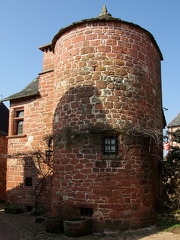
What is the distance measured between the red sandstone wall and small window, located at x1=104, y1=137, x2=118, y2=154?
14.7ft

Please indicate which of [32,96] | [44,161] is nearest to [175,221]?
[44,161]

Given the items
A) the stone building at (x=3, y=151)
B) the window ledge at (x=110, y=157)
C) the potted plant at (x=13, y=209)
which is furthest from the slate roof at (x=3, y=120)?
the window ledge at (x=110, y=157)

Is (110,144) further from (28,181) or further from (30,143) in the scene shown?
(28,181)

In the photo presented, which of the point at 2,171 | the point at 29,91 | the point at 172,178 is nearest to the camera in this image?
the point at 172,178

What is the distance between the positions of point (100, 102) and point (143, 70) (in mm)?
2229

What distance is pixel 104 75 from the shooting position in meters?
9.16

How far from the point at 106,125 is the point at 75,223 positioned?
3172mm

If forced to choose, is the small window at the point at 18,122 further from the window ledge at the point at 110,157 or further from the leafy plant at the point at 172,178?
the leafy plant at the point at 172,178

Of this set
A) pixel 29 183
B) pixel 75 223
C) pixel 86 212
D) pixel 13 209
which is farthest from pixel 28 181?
pixel 75 223

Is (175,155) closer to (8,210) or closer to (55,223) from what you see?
(55,223)

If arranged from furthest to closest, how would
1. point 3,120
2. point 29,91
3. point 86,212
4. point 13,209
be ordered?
1. point 3,120
2. point 29,91
3. point 13,209
4. point 86,212

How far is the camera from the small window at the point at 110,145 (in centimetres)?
880

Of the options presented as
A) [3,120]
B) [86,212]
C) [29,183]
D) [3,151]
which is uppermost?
[3,120]

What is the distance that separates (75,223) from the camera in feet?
25.7
